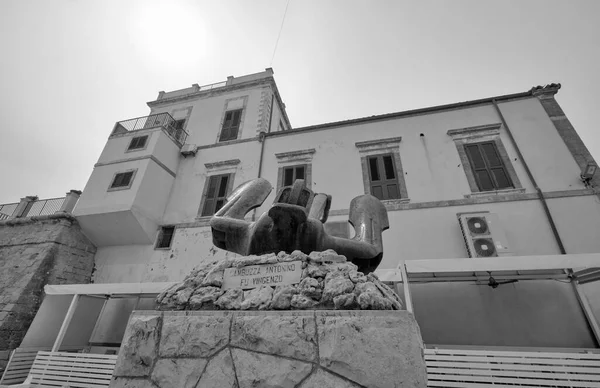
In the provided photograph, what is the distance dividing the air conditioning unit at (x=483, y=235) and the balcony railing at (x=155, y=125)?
481 inches

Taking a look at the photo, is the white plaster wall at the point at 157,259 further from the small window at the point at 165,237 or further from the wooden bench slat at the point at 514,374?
the wooden bench slat at the point at 514,374

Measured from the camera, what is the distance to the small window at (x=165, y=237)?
10.3 metres

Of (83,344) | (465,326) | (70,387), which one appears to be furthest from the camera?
(83,344)

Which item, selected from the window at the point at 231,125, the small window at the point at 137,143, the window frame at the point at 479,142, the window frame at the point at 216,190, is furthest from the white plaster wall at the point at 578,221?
the small window at the point at 137,143

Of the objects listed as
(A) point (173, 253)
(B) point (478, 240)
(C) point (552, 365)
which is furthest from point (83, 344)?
(B) point (478, 240)

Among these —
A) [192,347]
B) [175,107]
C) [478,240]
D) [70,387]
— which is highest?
[175,107]

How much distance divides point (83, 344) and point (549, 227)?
1450 centimetres

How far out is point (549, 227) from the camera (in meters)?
7.48

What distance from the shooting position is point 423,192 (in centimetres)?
895

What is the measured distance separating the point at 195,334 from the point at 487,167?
1021cm

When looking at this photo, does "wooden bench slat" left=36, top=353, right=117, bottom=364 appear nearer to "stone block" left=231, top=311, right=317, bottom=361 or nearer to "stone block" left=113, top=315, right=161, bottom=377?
"stone block" left=113, top=315, right=161, bottom=377

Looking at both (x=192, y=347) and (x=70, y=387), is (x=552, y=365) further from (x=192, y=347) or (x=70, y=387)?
(x=70, y=387)

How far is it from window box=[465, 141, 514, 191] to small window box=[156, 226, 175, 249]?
11150mm

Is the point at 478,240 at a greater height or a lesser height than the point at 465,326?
greater
